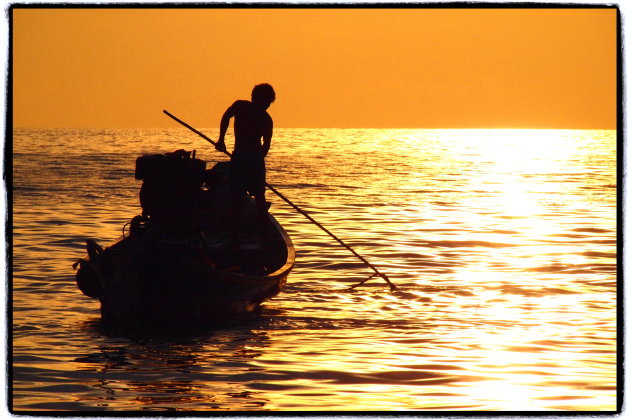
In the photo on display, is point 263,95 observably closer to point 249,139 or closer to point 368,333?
point 249,139

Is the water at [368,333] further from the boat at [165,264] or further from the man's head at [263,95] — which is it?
the man's head at [263,95]

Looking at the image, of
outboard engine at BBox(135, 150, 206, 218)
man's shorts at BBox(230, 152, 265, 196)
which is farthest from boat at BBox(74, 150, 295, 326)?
man's shorts at BBox(230, 152, 265, 196)

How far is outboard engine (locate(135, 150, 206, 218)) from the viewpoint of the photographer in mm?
13391

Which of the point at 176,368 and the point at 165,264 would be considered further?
the point at 165,264

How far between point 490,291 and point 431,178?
40.1m

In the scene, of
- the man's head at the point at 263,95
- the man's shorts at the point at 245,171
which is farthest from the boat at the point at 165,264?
the man's head at the point at 263,95

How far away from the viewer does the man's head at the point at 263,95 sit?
1502 cm

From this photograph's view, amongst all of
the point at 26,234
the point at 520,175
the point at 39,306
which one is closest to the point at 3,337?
the point at 39,306

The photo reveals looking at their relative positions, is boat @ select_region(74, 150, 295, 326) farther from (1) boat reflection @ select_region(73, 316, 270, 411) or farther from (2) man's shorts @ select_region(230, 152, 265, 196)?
(2) man's shorts @ select_region(230, 152, 265, 196)

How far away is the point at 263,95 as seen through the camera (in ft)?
49.3

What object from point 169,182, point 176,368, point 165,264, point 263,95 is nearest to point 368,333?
point 165,264

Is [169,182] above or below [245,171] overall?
below

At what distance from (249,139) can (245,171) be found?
1.38 feet

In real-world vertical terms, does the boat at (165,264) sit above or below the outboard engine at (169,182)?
below
